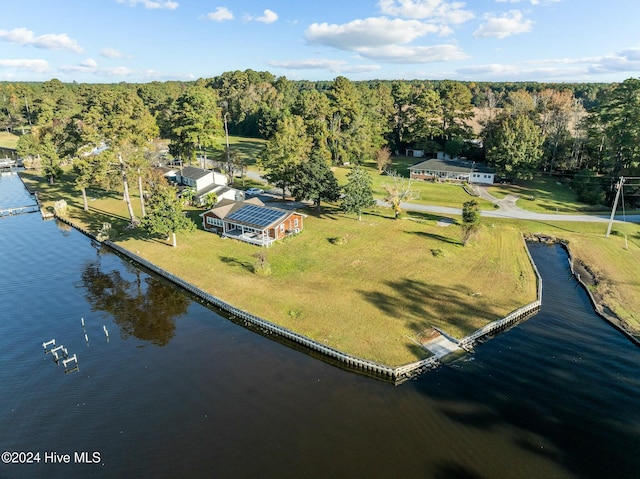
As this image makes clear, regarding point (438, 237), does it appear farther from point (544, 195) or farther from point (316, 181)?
point (544, 195)

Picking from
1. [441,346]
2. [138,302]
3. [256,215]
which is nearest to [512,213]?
[441,346]

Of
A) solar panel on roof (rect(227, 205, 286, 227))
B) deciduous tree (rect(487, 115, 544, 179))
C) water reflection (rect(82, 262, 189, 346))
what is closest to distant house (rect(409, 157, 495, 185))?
deciduous tree (rect(487, 115, 544, 179))

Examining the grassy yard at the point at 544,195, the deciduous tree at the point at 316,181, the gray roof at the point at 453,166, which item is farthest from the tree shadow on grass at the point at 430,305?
the gray roof at the point at 453,166

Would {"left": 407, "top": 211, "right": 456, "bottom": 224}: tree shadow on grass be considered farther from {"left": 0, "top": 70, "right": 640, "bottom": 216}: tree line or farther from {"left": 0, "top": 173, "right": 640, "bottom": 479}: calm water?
{"left": 0, "top": 173, "right": 640, "bottom": 479}: calm water

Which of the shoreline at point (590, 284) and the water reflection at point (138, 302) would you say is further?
the water reflection at point (138, 302)

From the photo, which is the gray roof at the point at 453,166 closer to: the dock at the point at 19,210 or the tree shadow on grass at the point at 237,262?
the tree shadow on grass at the point at 237,262

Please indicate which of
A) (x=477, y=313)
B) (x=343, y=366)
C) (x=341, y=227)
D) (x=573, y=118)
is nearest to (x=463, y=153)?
(x=573, y=118)

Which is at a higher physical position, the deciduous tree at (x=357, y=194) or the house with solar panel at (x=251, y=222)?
the deciduous tree at (x=357, y=194)
